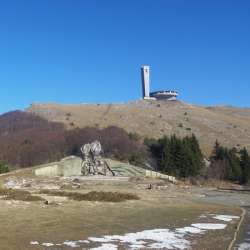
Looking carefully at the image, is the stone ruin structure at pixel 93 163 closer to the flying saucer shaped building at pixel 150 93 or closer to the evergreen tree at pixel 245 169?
the evergreen tree at pixel 245 169

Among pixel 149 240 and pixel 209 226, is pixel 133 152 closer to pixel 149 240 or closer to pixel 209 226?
pixel 209 226

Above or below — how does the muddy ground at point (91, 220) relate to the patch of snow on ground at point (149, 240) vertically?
above

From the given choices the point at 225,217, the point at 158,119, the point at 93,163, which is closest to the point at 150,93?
the point at 158,119

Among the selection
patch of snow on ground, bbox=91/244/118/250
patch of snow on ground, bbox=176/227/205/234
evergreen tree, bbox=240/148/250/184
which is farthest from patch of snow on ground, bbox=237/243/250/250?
evergreen tree, bbox=240/148/250/184

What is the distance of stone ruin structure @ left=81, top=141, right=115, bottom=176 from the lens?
54094mm

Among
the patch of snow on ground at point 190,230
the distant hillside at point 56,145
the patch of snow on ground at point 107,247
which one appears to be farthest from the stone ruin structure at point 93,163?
the patch of snow on ground at point 107,247

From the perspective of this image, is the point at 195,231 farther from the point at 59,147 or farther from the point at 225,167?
the point at 59,147

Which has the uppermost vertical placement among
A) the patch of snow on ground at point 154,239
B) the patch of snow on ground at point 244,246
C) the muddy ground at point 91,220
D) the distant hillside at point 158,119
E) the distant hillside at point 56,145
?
the distant hillside at point 158,119

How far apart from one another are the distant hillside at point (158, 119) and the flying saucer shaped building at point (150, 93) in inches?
296

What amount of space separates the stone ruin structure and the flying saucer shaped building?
302 ft

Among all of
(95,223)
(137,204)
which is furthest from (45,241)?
(137,204)

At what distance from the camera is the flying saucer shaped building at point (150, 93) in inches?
5790

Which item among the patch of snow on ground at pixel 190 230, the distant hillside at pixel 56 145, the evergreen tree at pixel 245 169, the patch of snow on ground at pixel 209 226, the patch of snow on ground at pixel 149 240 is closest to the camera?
the patch of snow on ground at pixel 149 240

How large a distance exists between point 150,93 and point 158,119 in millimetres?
35562
